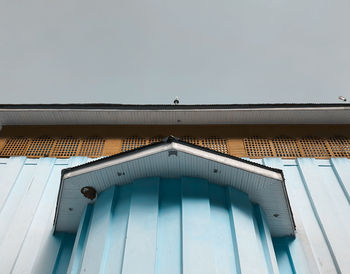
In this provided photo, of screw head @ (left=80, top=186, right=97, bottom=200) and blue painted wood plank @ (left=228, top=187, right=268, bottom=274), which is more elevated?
screw head @ (left=80, top=186, right=97, bottom=200)

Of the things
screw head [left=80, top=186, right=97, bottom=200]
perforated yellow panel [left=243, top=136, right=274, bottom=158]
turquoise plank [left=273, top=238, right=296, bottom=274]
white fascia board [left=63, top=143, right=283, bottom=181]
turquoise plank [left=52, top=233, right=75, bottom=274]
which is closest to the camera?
white fascia board [left=63, top=143, right=283, bottom=181]

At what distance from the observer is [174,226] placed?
5.63 m

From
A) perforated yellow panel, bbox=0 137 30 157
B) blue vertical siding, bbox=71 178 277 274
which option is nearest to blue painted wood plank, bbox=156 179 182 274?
blue vertical siding, bbox=71 178 277 274

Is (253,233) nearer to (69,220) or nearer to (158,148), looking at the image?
(158,148)

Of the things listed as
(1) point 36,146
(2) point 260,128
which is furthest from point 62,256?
(2) point 260,128

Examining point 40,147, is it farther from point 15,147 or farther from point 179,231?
point 179,231

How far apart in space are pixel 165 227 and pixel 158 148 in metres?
1.37

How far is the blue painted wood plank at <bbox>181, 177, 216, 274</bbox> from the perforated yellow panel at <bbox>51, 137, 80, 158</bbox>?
453 centimetres

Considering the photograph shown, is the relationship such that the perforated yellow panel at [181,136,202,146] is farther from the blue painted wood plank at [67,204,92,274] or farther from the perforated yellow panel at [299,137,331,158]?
the blue painted wood plank at [67,204,92,274]

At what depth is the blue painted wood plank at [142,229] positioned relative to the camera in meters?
5.10

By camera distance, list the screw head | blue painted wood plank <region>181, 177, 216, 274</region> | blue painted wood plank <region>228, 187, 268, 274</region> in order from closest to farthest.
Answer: blue painted wood plank <region>181, 177, 216, 274</region> → blue painted wood plank <region>228, 187, 268, 274</region> → the screw head

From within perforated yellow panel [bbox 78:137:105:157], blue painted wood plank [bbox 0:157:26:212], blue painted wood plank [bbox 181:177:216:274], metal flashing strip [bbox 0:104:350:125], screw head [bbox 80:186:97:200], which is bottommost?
blue painted wood plank [bbox 181:177:216:274]

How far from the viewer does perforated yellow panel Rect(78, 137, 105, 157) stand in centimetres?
959

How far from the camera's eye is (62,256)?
23.8ft
